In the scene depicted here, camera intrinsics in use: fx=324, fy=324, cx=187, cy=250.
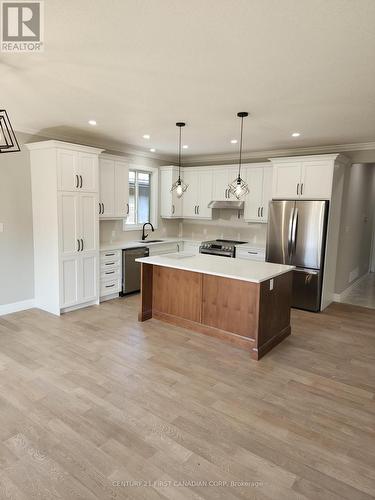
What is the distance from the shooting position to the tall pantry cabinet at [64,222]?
4578mm

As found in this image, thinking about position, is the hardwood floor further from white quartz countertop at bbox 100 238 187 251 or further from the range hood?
the range hood

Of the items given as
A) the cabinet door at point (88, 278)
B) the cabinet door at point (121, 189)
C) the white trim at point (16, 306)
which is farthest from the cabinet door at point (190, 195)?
the white trim at point (16, 306)

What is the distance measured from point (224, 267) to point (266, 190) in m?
2.60

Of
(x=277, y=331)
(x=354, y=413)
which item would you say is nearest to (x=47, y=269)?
(x=277, y=331)

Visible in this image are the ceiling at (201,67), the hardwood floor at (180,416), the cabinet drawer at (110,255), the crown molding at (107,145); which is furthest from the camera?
the cabinet drawer at (110,255)

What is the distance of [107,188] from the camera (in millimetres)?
5680

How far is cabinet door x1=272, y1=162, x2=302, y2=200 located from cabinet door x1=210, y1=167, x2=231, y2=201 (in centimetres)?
124

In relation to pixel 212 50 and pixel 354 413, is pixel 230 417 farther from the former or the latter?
pixel 212 50

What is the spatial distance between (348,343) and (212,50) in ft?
11.9

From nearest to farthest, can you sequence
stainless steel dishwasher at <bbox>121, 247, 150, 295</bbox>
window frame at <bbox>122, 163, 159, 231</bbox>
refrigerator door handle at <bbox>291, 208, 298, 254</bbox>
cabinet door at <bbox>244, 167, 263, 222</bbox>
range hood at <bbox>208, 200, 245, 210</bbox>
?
1. refrigerator door handle at <bbox>291, 208, 298, 254</bbox>
2. stainless steel dishwasher at <bbox>121, 247, 150, 295</bbox>
3. cabinet door at <bbox>244, 167, 263, 222</bbox>
4. range hood at <bbox>208, 200, 245, 210</bbox>
5. window frame at <bbox>122, 163, 159, 231</bbox>

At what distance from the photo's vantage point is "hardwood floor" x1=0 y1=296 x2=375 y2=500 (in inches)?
77.0

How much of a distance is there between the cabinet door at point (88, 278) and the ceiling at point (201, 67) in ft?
6.56

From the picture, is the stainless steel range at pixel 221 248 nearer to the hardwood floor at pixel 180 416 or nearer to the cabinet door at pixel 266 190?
the cabinet door at pixel 266 190

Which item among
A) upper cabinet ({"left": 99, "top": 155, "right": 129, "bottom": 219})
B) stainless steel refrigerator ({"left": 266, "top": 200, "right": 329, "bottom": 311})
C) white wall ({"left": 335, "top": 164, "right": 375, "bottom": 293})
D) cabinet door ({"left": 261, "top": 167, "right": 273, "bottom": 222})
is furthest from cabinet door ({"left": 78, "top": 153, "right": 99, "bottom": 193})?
white wall ({"left": 335, "top": 164, "right": 375, "bottom": 293})
